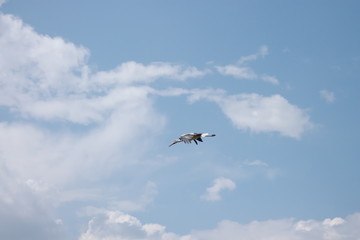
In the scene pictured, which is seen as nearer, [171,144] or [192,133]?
[192,133]

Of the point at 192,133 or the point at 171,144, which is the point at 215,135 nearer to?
the point at 192,133

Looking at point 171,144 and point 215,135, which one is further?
point 171,144

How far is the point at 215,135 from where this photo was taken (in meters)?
92.1

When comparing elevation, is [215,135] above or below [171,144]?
below

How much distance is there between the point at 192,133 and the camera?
310 ft

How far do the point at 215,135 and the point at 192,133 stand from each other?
5.57m

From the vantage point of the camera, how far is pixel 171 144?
10969cm

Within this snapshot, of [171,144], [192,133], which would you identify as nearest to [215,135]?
[192,133]

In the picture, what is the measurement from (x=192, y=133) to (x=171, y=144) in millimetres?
16513

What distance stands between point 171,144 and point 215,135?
2055 centimetres
